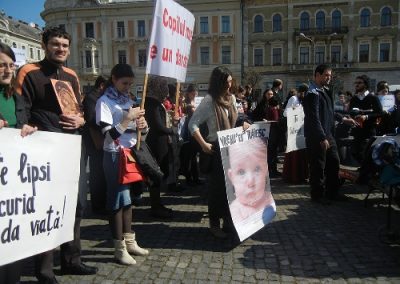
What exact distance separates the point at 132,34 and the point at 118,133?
46.2m

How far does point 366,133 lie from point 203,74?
1599 inches

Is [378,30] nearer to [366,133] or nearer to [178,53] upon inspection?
[366,133]

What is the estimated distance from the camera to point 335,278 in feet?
10.4

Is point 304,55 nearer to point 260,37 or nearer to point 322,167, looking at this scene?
point 260,37

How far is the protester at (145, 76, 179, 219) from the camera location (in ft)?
15.2

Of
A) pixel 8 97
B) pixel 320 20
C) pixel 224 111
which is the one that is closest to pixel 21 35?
pixel 320 20

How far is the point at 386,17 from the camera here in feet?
136

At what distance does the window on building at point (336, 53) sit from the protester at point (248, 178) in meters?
42.3

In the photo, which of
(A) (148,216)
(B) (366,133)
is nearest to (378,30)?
(B) (366,133)

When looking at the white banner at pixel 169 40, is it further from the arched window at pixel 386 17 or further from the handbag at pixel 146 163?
the arched window at pixel 386 17

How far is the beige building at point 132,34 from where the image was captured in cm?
4475

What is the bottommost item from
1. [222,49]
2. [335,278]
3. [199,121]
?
[335,278]

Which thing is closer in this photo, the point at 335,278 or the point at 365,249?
the point at 335,278

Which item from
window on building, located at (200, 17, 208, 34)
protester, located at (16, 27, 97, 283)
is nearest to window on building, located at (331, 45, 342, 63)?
window on building, located at (200, 17, 208, 34)
